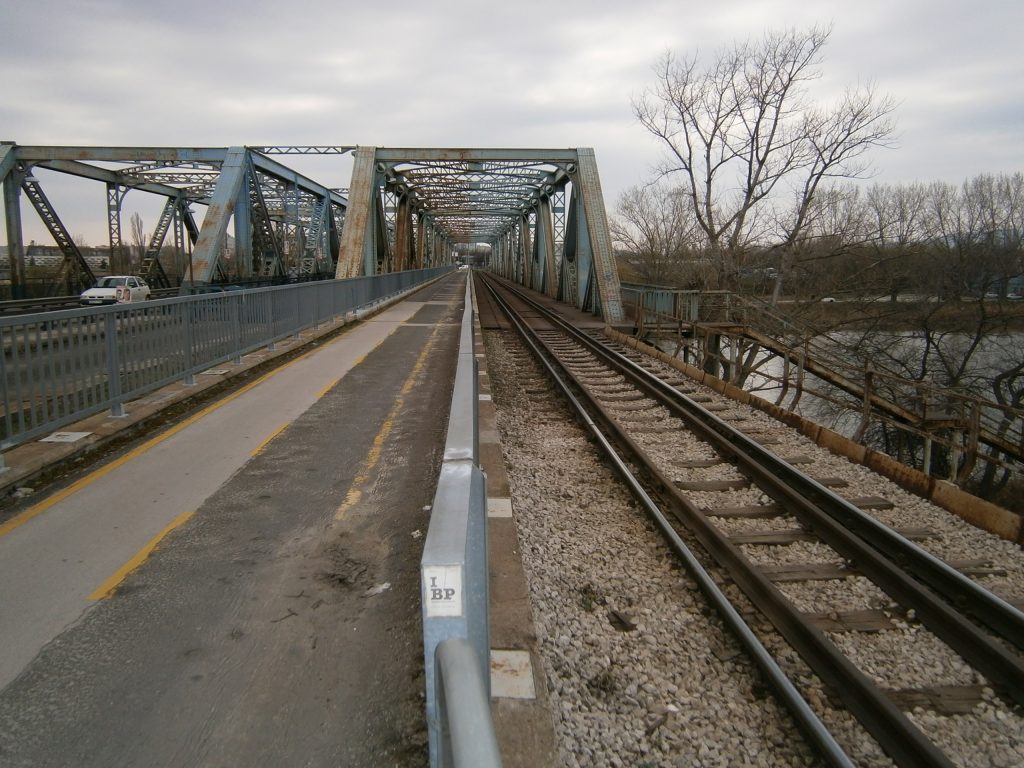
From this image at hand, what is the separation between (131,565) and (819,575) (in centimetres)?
465

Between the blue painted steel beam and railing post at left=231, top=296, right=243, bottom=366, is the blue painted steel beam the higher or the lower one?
the higher one

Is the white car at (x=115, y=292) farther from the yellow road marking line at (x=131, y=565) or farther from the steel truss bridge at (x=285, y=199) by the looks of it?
the yellow road marking line at (x=131, y=565)

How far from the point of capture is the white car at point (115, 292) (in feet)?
84.6

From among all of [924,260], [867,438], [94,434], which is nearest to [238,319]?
[94,434]

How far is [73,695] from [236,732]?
811mm

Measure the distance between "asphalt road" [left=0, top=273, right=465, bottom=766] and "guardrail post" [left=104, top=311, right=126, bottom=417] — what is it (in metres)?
0.75

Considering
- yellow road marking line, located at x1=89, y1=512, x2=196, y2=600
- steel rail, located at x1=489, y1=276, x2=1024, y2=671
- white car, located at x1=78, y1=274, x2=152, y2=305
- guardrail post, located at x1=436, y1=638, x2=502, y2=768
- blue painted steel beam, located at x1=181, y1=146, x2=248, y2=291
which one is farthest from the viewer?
white car, located at x1=78, y1=274, x2=152, y2=305

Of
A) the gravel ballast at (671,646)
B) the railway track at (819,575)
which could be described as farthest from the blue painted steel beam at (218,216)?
the gravel ballast at (671,646)

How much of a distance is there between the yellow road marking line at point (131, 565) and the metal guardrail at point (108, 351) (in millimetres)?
1721

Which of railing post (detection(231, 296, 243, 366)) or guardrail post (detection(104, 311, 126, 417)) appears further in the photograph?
railing post (detection(231, 296, 243, 366))

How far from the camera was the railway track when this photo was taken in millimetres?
3566

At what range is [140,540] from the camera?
4.46 meters

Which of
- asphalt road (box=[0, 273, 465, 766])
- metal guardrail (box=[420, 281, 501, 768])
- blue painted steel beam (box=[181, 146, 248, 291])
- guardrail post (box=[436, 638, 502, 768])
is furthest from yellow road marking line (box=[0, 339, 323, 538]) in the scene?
blue painted steel beam (box=[181, 146, 248, 291])

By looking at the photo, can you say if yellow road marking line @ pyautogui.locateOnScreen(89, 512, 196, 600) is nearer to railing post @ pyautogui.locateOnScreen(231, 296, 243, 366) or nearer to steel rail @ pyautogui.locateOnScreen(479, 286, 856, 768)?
steel rail @ pyautogui.locateOnScreen(479, 286, 856, 768)
